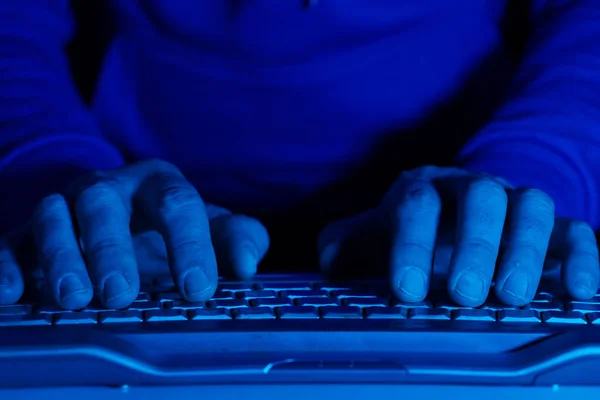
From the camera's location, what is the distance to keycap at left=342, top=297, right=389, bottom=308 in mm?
416

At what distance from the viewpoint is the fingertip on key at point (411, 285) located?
1.39ft

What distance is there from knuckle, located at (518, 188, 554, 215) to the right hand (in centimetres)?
21

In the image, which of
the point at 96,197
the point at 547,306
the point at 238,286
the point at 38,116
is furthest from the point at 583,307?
the point at 38,116

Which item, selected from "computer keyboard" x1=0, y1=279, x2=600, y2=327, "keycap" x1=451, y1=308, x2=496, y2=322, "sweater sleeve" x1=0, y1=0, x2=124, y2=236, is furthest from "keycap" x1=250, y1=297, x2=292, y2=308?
"sweater sleeve" x1=0, y1=0, x2=124, y2=236

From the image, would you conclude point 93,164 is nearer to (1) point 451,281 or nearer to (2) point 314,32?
(2) point 314,32

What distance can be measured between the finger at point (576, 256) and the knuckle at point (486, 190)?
0.07 m

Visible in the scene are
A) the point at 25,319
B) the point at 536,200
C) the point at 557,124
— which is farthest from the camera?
the point at 557,124

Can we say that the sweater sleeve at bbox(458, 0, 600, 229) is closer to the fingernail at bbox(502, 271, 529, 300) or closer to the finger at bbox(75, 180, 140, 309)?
the fingernail at bbox(502, 271, 529, 300)

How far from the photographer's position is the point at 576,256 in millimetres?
477

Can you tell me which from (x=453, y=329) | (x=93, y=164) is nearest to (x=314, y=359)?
(x=453, y=329)

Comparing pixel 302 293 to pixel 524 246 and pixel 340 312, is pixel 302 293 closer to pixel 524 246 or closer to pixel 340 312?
pixel 340 312

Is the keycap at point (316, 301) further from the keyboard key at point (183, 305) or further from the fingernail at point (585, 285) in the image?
the fingernail at point (585, 285)

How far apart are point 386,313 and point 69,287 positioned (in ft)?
0.64

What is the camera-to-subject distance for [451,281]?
425 millimetres
